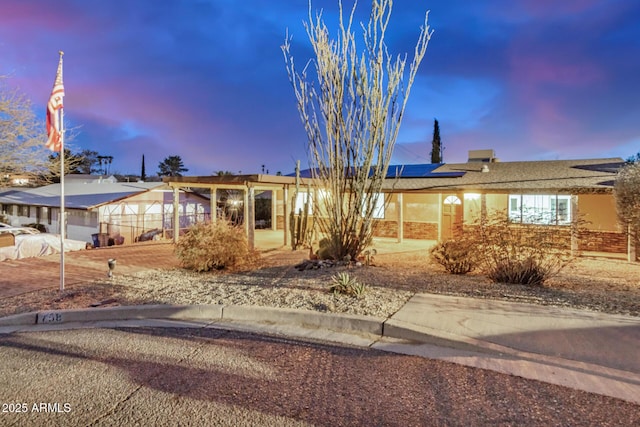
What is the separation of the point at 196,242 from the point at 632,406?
7646 mm

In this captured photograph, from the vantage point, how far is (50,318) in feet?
18.4

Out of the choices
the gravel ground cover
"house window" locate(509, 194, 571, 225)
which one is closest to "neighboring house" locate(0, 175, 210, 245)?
the gravel ground cover

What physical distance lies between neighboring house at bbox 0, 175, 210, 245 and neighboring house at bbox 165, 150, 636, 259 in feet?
35.0

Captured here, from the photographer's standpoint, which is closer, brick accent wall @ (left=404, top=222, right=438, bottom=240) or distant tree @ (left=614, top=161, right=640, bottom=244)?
distant tree @ (left=614, top=161, right=640, bottom=244)

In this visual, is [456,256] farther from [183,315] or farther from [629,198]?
[183,315]

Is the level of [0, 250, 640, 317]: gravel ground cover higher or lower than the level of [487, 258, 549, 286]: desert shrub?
lower

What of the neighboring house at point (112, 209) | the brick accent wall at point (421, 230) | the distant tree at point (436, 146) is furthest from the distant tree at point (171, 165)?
the brick accent wall at point (421, 230)

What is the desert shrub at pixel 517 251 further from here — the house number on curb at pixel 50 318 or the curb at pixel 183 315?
the house number on curb at pixel 50 318

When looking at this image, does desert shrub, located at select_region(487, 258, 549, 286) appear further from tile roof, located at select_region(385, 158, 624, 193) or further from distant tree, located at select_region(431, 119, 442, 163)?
distant tree, located at select_region(431, 119, 442, 163)

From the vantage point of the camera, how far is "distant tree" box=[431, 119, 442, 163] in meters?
28.7

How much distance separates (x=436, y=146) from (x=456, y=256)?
23041 mm

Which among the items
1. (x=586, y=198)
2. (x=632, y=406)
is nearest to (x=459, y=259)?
(x=632, y=406)

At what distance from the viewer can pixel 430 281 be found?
7.40 meters

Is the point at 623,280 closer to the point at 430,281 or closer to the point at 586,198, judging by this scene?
the point at 430,281
